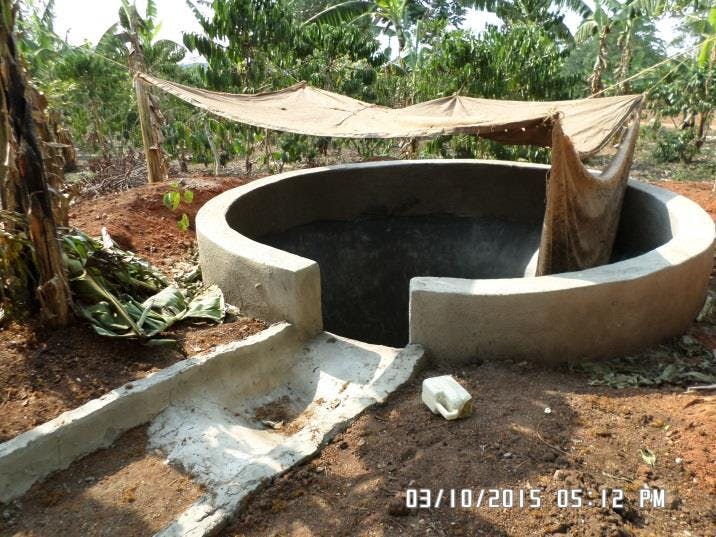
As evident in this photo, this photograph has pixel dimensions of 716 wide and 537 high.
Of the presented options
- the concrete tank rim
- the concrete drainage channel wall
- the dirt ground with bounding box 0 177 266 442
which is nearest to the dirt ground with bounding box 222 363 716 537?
the concrete drainage channel wall

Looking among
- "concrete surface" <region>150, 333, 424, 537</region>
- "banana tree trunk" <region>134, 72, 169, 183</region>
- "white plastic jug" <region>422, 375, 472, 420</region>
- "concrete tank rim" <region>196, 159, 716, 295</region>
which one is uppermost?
"banana tree trunk" <region>134, 72, 169, 183</region>

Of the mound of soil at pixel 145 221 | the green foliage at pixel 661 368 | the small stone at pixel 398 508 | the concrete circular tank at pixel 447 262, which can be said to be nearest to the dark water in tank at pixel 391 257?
the concrete circular tank at pixel 447 262

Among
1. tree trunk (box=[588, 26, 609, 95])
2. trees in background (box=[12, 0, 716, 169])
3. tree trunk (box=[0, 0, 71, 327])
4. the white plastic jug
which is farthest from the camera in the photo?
tree trunk (box=[588, 26, 609, 95])

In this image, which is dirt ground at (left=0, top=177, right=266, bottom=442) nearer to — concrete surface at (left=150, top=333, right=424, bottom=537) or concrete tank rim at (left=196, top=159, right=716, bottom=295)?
concrete surface at (left=150, top=333, right=424, bottom=537)

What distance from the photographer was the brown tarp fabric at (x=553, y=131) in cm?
390

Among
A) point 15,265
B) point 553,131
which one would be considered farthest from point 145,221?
point 553,131

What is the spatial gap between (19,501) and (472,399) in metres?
2.13

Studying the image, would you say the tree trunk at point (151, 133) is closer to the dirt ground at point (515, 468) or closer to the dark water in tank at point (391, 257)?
the dark water in tank at point (391, 257)

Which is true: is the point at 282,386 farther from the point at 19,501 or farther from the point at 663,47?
the point at 663,47

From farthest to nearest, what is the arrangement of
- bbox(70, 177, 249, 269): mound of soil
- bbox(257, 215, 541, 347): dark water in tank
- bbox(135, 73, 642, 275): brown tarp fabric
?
bbox(257, 215, 541, 347): dark water in tank, bbox(70, 177, 249, 269): mound of soil, bbox(135, 73, 642, 275): brown tarp fabric

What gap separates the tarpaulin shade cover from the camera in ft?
12.9

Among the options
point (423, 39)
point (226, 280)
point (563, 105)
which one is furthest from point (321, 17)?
point (226, 280)

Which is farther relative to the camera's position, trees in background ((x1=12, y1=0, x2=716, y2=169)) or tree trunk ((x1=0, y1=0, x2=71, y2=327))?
trees in background ((x1=12, y1=0, x2=716, y2=169))

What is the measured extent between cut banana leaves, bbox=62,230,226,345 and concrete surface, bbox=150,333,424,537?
59cm
